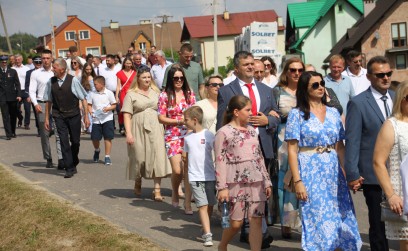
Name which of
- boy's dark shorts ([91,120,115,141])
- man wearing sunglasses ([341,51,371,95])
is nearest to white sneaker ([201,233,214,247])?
man wearing sunglasses ([341,51,371,95])

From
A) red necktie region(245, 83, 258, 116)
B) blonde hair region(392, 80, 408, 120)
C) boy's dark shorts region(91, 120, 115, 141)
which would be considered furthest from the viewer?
boy's dark shorts region(91, 120, 115, 141)

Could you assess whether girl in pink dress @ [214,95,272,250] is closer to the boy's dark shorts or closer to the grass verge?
the grass verge

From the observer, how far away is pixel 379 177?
272 inches

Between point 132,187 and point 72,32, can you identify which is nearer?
point 132,187

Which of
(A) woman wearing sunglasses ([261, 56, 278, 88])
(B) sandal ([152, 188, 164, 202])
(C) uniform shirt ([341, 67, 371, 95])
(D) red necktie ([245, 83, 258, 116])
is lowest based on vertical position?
(B) sandal ([152, 188, 164, 202])

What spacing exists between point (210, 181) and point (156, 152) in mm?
2950

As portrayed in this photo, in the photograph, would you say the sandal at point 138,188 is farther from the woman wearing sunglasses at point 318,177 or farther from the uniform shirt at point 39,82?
the uniform shirt at point 39,82

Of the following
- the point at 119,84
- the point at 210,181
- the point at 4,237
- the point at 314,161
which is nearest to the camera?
the point at 314,161

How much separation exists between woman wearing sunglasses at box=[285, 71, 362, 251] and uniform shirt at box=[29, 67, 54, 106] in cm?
1152

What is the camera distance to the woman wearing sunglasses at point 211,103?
10.5 meters

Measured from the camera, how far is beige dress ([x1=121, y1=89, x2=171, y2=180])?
12.4m

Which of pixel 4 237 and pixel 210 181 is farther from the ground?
pixel 210 181

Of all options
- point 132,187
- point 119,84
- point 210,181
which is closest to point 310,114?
point 210,181

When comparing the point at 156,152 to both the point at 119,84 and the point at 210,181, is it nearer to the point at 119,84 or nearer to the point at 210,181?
the point at 210,181
